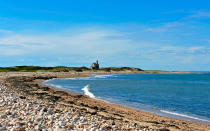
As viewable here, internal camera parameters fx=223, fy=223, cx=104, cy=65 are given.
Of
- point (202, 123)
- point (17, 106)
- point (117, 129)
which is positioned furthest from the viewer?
point (202, 123)

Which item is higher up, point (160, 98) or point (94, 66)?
point (94, 66)

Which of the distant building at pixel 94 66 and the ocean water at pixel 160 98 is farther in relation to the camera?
the distant building at pixel 94 66

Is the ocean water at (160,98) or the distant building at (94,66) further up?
the distant building at (94,66)

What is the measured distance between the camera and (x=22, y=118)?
30.3 feet

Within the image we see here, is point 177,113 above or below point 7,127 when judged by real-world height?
below

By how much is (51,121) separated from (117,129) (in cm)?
264

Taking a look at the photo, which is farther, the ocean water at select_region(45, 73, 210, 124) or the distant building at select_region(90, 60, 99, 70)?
the distant building at select_region(90, 60, 99, 70)

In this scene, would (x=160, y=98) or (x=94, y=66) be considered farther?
(x=94, y=66)

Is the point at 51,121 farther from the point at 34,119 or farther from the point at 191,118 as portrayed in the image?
the point at 191,118

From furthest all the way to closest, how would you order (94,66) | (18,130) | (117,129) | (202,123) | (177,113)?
(94,66) < (177,113) < (202,123) < (117,129) < (18,130)

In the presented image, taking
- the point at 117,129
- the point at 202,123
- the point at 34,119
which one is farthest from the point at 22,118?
the point at 202,123

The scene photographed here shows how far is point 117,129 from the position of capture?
8836 millimetres

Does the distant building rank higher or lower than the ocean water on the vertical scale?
higher

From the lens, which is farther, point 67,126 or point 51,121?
point 51,121
